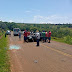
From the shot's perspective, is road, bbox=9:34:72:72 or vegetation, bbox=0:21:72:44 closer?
road, bbox=9:34:72:72

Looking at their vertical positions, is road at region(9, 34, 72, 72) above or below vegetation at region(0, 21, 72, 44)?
above

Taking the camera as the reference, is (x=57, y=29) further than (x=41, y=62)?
Yes

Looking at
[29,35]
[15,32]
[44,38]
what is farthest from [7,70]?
[15,32]

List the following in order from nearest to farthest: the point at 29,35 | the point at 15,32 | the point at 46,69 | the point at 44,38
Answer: the point at 46,69 → the point at 44,38 → the point at 29,35 → the point at 15,32

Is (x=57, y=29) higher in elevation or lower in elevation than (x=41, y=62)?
lower

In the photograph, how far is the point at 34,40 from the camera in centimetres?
2284

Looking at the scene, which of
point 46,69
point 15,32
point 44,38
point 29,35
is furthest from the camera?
point 15,32

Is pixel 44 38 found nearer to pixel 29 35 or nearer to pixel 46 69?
pixel 29 35

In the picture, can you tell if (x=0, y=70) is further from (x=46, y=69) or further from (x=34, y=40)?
(x=34, y=40)

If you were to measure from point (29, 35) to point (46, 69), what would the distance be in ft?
52.7

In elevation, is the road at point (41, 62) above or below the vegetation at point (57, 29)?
above

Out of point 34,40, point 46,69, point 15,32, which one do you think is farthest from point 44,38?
point 15,32

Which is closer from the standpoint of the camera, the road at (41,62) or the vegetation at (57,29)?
the road at (41,62)

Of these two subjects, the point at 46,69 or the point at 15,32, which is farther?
the point at 15,32
